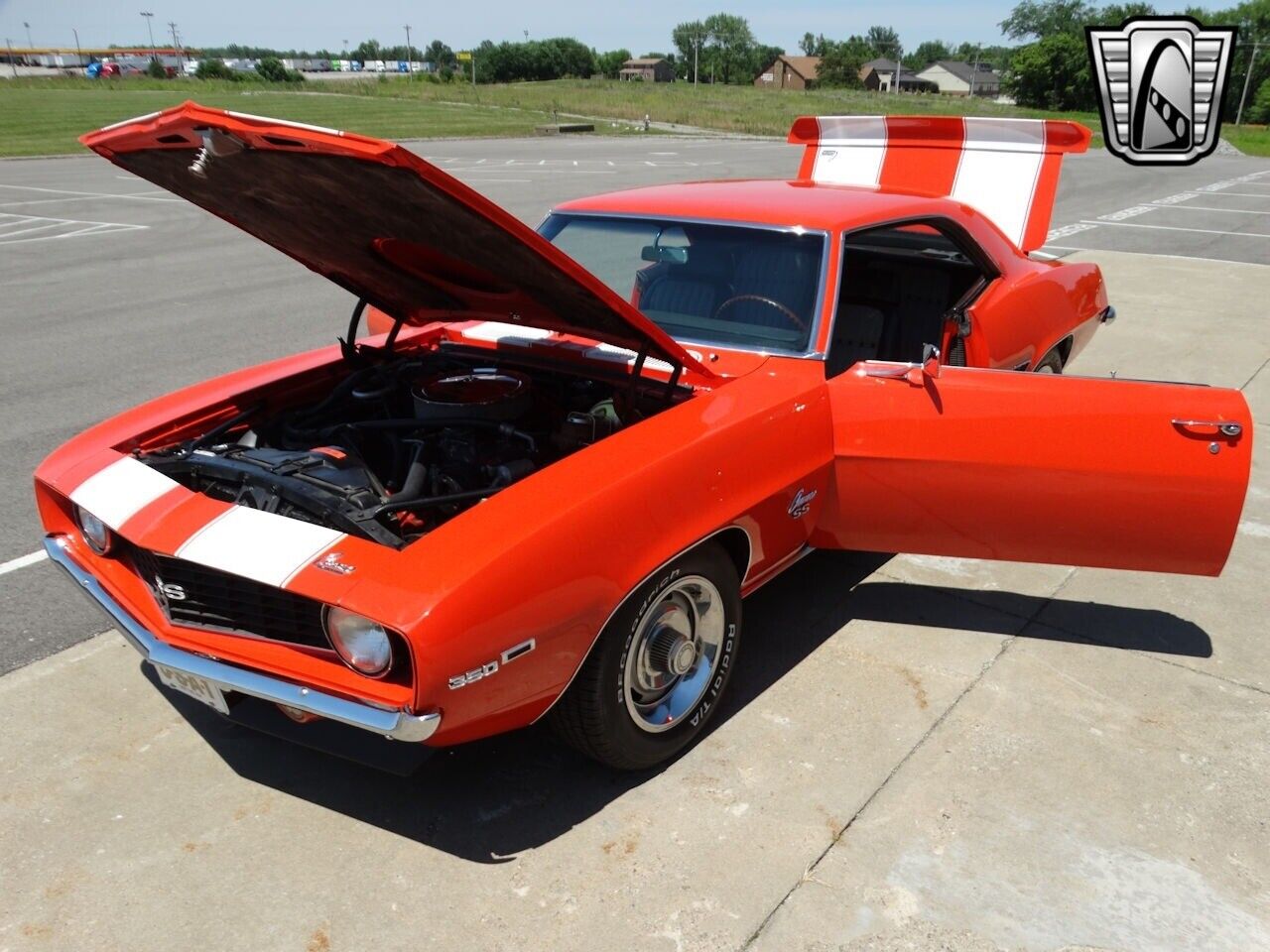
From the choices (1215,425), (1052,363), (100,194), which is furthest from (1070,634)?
(100,194)

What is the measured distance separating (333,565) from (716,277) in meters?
1.90

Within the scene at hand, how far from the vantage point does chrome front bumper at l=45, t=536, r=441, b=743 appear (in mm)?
2285

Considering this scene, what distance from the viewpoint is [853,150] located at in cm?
595

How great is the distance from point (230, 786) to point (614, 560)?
132cm

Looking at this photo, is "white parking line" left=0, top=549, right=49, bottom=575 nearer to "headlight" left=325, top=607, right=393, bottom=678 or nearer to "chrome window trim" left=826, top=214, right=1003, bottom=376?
"headlight" left=325, top=607, right=393, bottom=678

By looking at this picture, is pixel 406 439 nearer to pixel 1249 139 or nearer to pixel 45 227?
pixel 45 227

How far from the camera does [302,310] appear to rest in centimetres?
855

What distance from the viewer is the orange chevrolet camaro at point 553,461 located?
243 centimetres

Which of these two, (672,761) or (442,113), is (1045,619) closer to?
(672,761)

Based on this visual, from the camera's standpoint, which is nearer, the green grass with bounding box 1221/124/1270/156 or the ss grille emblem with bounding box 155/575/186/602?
the ss grille emblem with bounding box 155/575/186/602

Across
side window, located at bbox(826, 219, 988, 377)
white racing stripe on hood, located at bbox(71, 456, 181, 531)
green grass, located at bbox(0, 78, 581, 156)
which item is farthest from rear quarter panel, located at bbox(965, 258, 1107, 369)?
green grass, located at bbox(0, 78, 581, 156)

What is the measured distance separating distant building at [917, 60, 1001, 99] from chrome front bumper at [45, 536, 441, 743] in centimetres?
12437

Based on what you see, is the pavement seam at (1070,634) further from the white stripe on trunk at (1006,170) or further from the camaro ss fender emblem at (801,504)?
the white stripe on trunk at (1006,170)

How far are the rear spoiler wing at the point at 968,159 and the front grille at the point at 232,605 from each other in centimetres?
412
